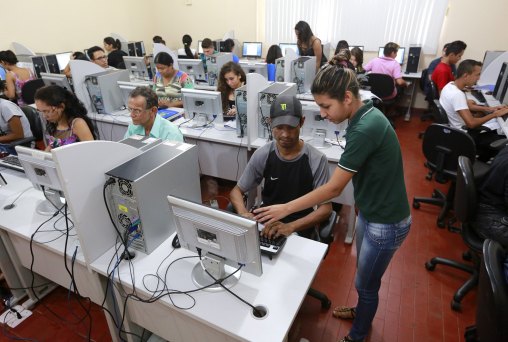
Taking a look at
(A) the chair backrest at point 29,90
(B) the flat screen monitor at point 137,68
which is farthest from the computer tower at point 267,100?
(A) the chair backrest at point 29,90

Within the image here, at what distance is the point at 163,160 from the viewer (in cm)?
140

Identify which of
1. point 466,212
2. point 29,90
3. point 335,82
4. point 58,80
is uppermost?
point 335,82

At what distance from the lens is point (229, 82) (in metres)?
3.21

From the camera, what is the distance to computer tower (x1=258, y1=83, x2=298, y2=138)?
2602 millimetres

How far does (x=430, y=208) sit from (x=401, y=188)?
77.4 inches

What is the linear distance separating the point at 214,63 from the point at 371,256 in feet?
13.1

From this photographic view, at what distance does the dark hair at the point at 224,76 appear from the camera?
3180 mm

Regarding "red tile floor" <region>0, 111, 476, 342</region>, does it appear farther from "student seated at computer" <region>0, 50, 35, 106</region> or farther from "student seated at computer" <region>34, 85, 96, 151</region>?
"student seated at computer" <region>0, 50, 35, 106</region>

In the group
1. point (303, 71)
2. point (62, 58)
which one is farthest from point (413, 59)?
point (62, 58)

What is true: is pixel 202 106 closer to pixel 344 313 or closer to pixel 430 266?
pixel 344 313

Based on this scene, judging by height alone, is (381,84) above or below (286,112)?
below

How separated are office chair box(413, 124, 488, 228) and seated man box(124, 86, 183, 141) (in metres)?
1.99

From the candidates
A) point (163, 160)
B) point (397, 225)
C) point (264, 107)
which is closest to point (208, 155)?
point (264, 107)

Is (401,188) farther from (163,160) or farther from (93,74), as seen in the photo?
(93,74)
